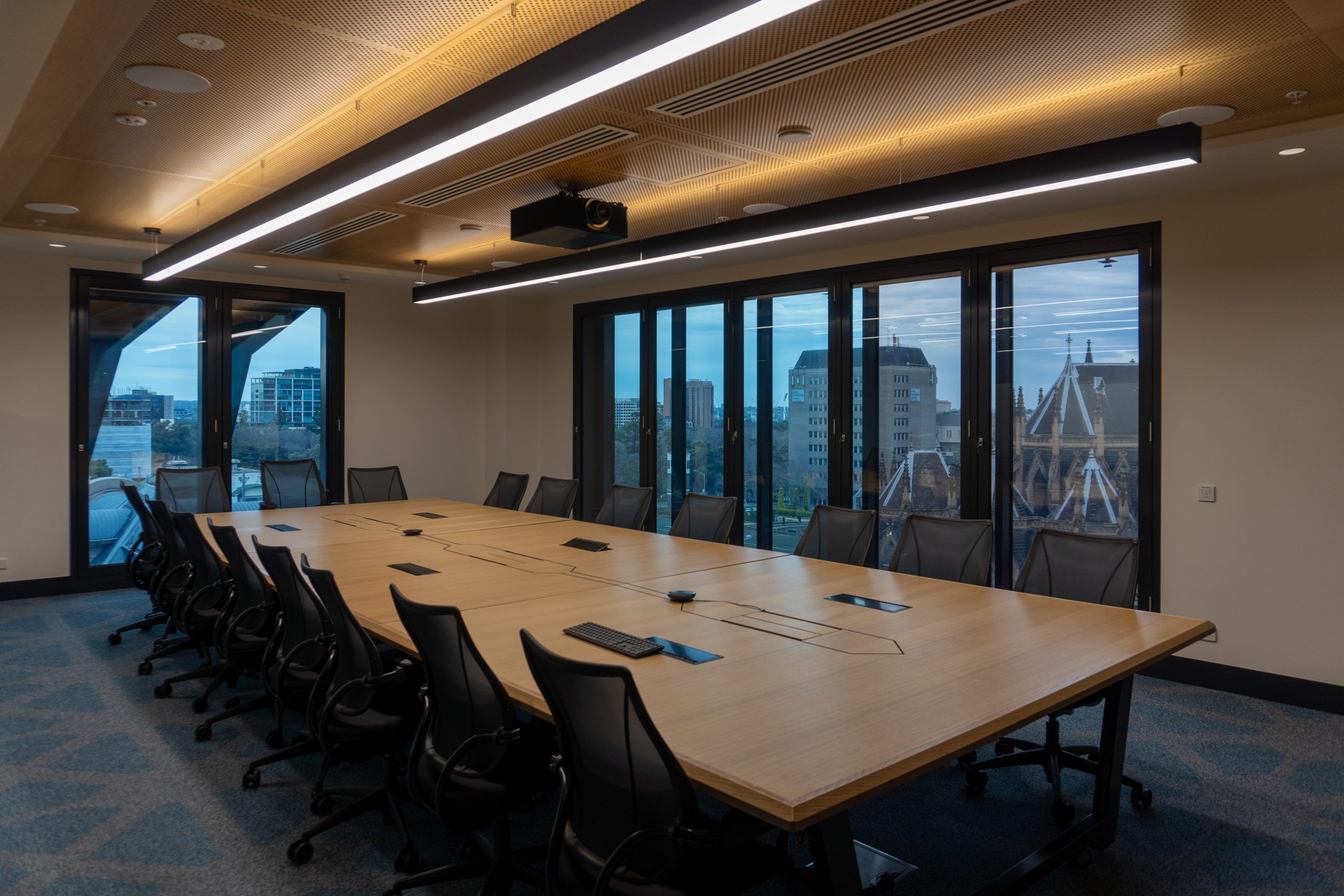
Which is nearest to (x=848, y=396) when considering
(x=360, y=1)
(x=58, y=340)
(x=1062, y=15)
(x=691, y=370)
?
(x=691, y=370)

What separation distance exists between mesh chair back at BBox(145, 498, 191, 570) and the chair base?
14.2ft

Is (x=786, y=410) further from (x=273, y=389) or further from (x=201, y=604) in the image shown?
(x=273, y=389)

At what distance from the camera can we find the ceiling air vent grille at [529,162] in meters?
Result: 4.37

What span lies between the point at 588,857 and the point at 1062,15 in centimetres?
322

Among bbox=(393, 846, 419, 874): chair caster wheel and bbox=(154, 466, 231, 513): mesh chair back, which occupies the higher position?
bbox=(154, 466, 231, 513): mesh chair back

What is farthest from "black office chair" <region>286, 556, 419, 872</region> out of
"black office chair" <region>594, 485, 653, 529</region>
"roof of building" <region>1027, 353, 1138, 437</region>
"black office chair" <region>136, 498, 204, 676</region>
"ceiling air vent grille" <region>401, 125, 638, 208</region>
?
"roof of building" <region>1027, 353, 1138, 437</region>

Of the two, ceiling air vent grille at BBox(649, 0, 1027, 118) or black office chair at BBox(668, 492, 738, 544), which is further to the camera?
black office chair at BBox(668, 492, 738, 544)

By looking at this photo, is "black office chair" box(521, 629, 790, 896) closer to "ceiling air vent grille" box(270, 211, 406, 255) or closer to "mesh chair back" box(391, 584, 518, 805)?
"mesh chair back" box(391, 584, 518, 805)

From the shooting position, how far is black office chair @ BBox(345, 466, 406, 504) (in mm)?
7816

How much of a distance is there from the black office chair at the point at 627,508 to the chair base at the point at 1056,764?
3.03 m

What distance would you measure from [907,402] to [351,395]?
5.85 meters

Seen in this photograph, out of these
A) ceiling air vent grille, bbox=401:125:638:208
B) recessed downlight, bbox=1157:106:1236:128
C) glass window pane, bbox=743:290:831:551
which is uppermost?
ceiling air vent grille, bbox=401:125:638:208

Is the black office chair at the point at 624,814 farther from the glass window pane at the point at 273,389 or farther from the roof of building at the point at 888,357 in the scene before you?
the glass window pane at the point at 273,389

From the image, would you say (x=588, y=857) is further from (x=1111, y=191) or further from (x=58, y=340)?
(x=58, y=340)
